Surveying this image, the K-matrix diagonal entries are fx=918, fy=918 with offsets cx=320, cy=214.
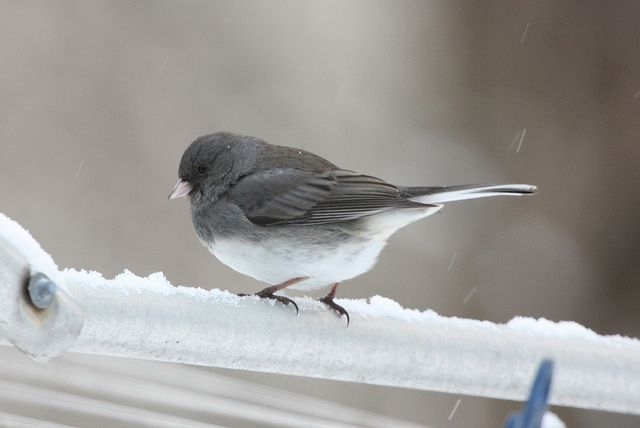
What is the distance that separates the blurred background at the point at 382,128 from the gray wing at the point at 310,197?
172 centimetres

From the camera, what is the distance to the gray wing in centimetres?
195

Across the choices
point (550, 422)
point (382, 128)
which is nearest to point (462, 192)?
point (550, 422)

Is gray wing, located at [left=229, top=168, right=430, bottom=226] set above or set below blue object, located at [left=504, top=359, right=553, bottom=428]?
above

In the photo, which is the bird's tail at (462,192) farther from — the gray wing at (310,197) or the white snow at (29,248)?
the white snow at (29,248)

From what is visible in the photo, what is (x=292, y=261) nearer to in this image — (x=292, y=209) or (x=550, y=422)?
(x=292, y=209)

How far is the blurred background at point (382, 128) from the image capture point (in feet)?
12.5

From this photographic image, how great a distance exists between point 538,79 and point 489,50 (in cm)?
26

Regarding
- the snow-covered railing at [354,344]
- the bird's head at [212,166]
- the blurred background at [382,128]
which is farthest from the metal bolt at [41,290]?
the blurred background at [382,128]

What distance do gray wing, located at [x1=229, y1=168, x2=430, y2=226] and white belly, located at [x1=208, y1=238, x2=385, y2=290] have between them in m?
0.08

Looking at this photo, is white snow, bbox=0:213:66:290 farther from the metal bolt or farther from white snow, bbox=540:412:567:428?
white snow, bbox=540:412:567:428

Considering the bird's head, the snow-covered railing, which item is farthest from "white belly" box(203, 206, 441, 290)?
the snow-covered railing

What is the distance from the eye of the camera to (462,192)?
1.86 metres

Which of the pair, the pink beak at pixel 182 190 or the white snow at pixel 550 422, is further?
the pink beak at pixel 182 190

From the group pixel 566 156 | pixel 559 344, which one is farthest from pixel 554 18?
pixel 559 344
